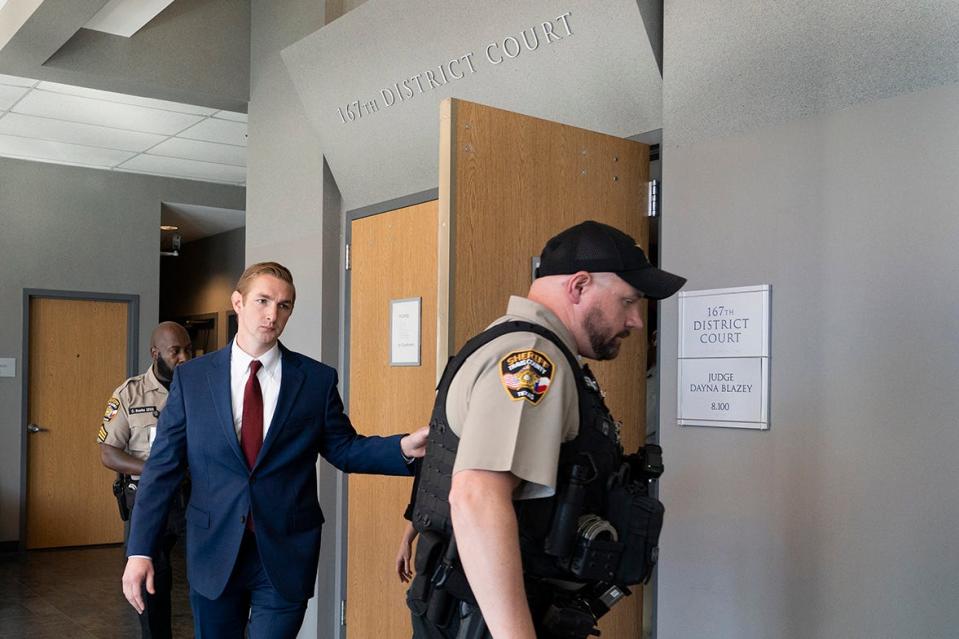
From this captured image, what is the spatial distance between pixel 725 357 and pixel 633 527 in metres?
1.04

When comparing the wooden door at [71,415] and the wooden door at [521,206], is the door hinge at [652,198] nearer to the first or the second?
the wooden door at [521,206]

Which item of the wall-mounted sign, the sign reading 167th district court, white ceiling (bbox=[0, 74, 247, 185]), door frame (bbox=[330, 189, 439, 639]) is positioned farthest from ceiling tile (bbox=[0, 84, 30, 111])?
the sign reading 167th district court

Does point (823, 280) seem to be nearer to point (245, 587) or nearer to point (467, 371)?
point (467, 371)

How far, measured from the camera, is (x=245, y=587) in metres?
2.82

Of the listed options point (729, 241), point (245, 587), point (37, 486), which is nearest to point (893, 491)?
point (729, 241)

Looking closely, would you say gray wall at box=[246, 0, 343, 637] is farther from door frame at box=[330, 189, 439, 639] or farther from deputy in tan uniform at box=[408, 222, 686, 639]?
deputy in tan uniform at box=[408, 222, 686, 639]

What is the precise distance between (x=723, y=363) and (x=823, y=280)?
0.38 meters

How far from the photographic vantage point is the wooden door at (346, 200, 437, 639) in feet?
13.9

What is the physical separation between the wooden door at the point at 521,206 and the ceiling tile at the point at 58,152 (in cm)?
646

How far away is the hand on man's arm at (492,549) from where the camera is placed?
1629mm

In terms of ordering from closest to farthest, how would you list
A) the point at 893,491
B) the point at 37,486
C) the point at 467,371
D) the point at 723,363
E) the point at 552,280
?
the point at 467,371, the point at 552,280, the point at 893,491, the point at 723,363, the point at 37,486

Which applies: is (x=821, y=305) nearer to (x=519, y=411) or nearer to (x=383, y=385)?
(x=519, y=411)

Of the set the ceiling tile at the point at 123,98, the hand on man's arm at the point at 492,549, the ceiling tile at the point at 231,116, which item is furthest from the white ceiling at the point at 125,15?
the hand on man's arm at the point at 492,549

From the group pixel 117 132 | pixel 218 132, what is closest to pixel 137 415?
pixel 218 132
